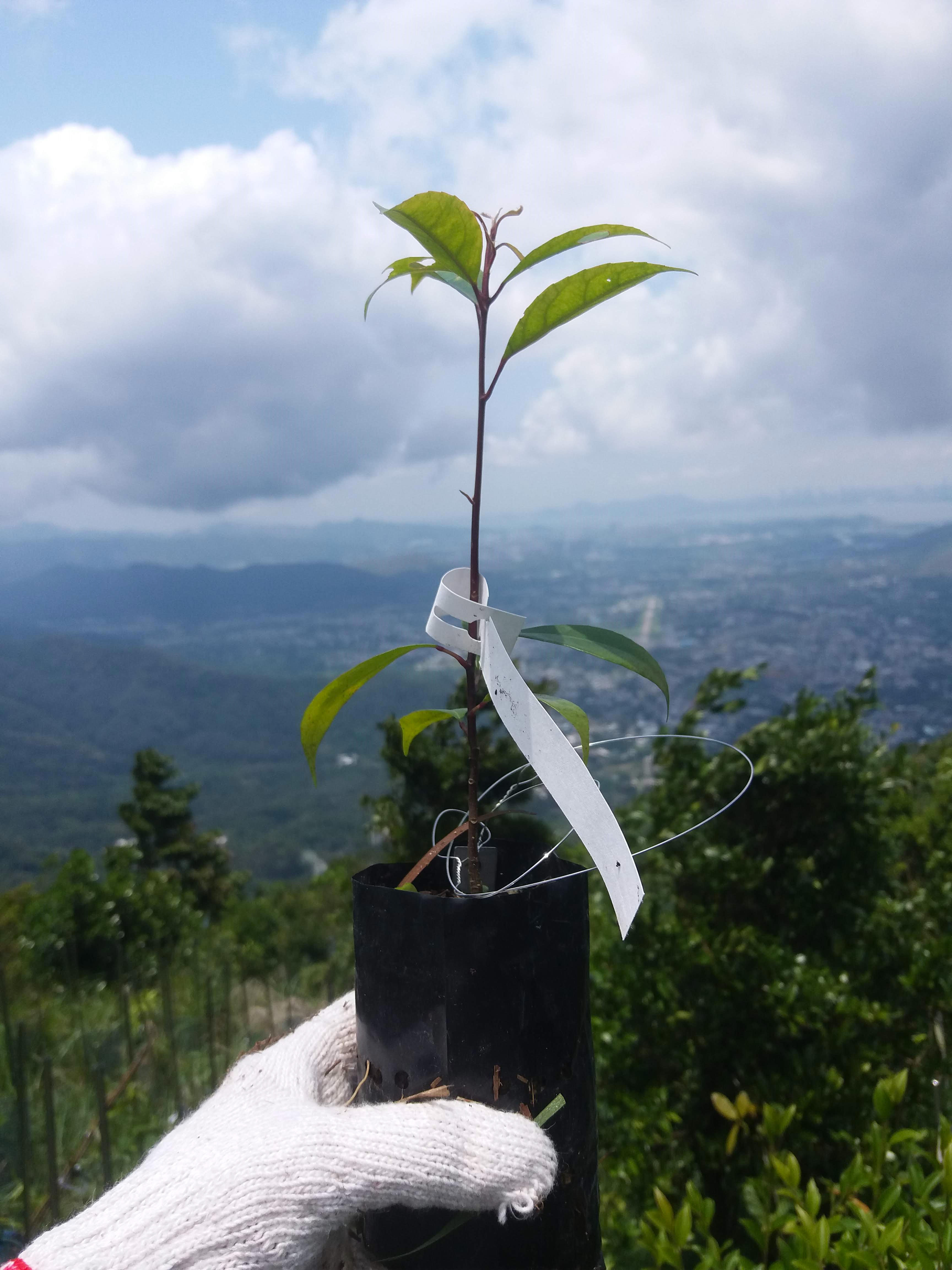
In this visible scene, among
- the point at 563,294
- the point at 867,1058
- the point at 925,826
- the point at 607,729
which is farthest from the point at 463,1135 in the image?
the point at 607,729

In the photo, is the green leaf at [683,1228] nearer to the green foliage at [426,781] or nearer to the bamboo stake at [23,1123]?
the bamboo stake at [23,1123]

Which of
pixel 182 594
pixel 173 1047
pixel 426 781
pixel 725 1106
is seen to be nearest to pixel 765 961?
pixel 725 1106

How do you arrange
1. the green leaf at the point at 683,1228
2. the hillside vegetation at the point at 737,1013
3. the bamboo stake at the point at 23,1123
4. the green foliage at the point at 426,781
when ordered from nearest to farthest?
the green leaf at the point at 683,1228 → the bamboo stake at the point at 23,1123 → the hillside vegetation at the point at 737,1013 → the green foliage at the point at 426,781

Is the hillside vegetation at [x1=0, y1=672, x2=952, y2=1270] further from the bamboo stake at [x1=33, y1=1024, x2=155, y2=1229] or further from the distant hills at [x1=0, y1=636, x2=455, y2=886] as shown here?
the distant hills at [x1=0, y1=636, x2=455, y2=886]

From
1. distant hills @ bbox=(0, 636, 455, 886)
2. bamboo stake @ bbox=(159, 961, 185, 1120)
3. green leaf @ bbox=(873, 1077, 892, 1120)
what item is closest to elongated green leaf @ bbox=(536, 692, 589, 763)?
green leaf @ bbox=(873, 1077, 892, 1120)

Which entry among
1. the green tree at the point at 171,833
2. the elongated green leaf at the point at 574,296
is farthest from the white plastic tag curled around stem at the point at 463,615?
the green tree at the point at 171,833

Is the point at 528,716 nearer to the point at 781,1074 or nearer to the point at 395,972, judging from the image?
the point at 395,972
